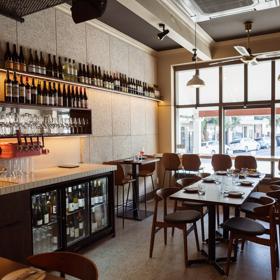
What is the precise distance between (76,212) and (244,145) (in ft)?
14.5

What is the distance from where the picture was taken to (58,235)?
11.1 feet

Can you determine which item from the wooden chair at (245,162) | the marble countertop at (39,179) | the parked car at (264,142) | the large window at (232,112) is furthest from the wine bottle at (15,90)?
the parked car at (264,142)

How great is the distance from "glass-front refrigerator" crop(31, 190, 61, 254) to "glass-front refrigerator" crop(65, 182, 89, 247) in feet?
0.53

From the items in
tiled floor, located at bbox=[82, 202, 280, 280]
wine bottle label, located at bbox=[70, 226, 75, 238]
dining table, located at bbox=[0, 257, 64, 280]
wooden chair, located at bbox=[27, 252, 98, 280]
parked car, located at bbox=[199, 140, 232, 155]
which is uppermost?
parked car, located at bbox=[199, 140, 232, 155]

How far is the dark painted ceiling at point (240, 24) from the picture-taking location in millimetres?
4879

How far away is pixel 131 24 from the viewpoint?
17.0ft

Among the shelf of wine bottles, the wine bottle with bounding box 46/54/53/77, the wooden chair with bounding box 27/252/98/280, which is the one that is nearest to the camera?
the wooden chair with bounding box 27/252/98/280

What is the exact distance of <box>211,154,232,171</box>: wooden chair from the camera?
5691mm

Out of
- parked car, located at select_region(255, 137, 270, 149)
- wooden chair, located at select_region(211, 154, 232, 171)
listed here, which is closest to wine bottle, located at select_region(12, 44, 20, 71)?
wooden chair, located at select_region(211, 154, 232, 171)

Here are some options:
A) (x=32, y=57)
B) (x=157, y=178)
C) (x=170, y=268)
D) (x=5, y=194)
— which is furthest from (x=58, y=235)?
(x=157, y=178)

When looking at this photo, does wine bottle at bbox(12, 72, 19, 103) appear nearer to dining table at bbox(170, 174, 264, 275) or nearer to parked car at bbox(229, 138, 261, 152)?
dining table at bbox(170, 174, 264, 275)

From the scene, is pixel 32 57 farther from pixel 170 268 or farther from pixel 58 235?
pixel 170 268

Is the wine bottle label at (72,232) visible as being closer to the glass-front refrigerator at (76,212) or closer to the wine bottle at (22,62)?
the glass-front refrigerator at (76,212)

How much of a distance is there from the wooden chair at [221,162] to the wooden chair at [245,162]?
0.14 metres
